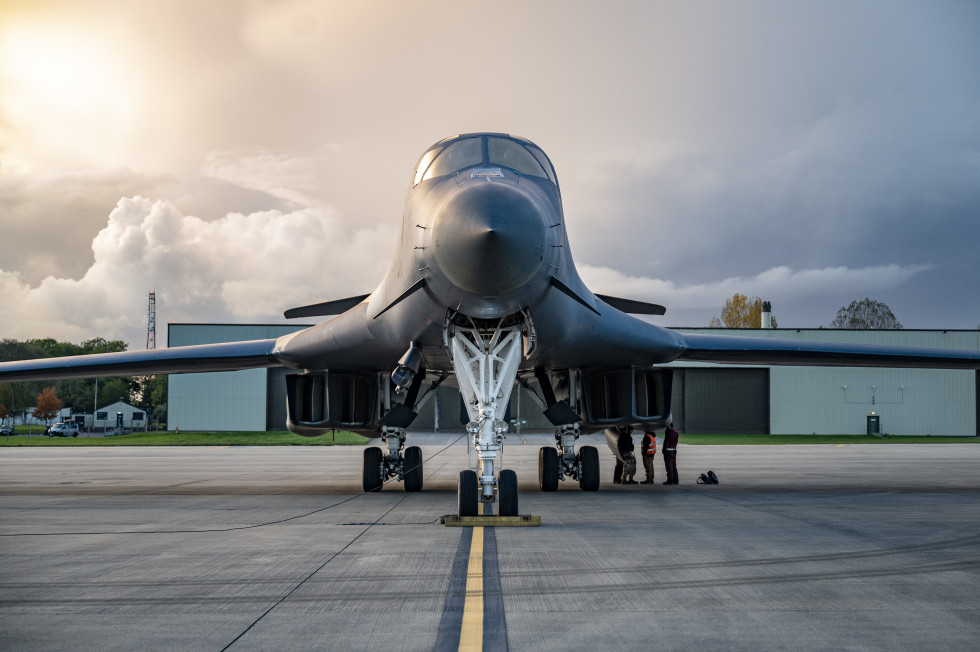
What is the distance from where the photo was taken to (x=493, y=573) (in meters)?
5.88

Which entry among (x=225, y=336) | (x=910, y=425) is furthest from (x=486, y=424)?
(x=910, y=425)

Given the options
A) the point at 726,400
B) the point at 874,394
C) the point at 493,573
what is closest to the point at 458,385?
the point at 493,573

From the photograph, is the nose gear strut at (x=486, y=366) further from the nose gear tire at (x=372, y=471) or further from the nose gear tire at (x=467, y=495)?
the nose gear tire at (x=372, y=471)

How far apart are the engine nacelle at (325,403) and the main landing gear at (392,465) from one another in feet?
1.62

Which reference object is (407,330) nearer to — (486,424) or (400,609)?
(486,424)

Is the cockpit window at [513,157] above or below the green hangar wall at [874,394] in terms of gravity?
above

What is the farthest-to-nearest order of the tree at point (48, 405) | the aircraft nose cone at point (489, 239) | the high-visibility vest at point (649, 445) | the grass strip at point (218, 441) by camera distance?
1. the tree at point (48, 405)
2. the grass strip at point (218, 441)
3. the high-visibility vest at point (649, 445)
4. the aircraft nose cone at point (489, 239)

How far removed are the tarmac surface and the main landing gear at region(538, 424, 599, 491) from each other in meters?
0.62

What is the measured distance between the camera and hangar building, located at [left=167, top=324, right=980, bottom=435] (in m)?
43.5

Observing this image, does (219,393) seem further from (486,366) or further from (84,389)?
(84,389)

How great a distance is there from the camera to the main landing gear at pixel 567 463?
13.0m

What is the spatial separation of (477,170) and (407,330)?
7.95 feet

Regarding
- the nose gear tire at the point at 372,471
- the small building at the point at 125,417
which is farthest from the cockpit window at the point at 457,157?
the small building at the point at 125,417

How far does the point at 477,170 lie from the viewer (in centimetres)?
952
